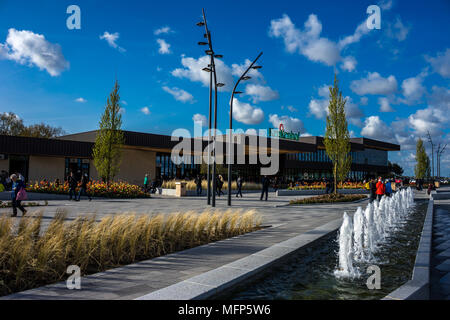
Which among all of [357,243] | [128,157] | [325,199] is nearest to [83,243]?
[357,243]

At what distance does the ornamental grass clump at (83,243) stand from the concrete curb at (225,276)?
5.80 feet

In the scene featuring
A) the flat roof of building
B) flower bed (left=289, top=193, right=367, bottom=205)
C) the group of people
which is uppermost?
the flat roof of building

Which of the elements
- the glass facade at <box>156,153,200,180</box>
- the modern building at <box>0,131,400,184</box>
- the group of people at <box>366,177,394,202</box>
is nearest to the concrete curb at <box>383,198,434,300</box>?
the group of people at <box>366,177,394,202</box>

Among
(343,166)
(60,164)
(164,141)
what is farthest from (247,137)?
(60,164)

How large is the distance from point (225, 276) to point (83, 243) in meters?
2.64

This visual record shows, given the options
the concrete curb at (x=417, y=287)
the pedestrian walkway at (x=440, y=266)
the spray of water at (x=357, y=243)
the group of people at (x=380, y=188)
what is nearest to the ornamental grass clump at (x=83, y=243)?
the spray of water at (x=357, y=243)

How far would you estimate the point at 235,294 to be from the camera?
4551 mm

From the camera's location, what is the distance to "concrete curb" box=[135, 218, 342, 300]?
13.3ft

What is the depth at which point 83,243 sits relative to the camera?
5.74 metres

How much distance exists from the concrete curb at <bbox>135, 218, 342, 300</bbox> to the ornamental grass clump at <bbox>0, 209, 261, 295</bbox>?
177 centimetres

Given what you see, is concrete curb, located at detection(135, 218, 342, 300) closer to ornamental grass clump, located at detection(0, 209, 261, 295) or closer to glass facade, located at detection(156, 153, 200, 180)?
ornamental grass clump, located at detection(0, 209, 261, 295)

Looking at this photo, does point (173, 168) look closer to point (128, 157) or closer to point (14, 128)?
point (128, 157)
